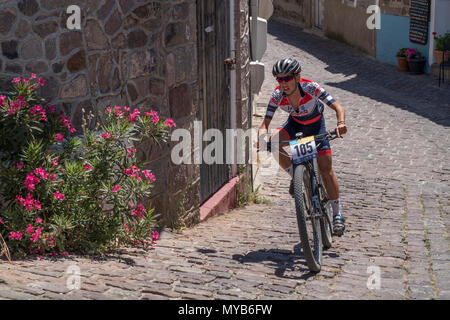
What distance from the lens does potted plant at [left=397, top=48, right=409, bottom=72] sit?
1770 centimetres

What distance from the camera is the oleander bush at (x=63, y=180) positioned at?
16.0 feet

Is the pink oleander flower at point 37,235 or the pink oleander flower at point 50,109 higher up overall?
the pink oleander flower at point 50,109

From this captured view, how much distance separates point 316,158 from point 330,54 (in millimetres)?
15250

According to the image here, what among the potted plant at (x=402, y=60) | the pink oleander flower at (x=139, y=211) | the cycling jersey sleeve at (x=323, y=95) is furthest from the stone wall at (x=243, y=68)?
the potted plant at (x=402, y=60)

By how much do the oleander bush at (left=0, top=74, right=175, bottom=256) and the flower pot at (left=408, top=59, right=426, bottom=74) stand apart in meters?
12.8

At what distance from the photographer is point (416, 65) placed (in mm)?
17234

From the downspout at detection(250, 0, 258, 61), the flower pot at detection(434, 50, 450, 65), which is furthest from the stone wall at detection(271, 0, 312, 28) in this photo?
the downspout at detection(250, 0, 258, 61)

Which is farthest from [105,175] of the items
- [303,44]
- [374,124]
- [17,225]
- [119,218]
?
[303,44]

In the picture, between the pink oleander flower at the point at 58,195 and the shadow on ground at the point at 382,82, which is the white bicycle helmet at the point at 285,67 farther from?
the shadow on ground at the point at 382,82

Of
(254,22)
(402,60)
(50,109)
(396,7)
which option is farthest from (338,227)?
(396,7)

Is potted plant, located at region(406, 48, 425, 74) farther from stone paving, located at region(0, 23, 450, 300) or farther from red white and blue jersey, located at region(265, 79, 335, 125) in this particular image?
red white and blue jersey, located at region(265, 79, 335, 125)

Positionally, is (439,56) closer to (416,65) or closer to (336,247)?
(416,65)

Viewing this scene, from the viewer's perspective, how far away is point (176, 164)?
6758 mm

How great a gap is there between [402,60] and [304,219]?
13413 millimetres
